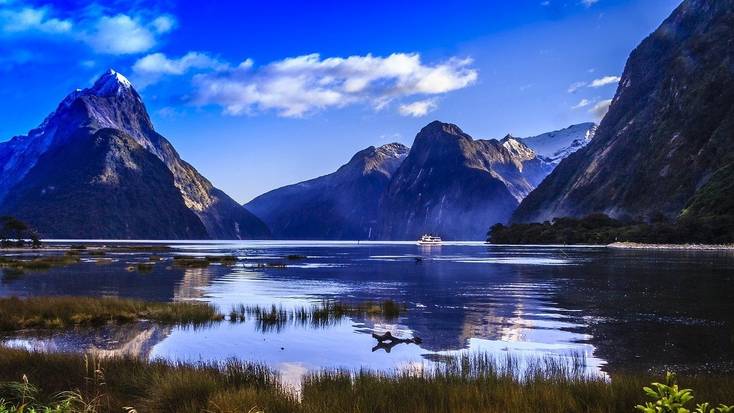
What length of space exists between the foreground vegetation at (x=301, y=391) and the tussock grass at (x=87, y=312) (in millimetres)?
14761

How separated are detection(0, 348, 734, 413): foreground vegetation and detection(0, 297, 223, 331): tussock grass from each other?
14.8m

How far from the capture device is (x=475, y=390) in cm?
1499

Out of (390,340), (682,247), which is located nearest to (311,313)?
(390,340)

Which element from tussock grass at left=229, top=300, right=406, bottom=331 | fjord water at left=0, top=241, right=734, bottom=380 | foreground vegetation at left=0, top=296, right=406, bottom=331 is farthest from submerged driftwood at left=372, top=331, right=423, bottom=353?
foreground vegetation at left=0, top=296, right=406, bottom=331

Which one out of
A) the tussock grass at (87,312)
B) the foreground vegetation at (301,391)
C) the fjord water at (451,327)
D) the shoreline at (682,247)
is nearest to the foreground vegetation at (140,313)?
the tussock grass at (87,312)

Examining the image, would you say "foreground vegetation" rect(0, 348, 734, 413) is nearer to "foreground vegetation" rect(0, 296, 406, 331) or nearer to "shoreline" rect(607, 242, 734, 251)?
"foreground vegetation" rect(0, 296, 406, 331)

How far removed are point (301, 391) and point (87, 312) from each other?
23513 millimetres

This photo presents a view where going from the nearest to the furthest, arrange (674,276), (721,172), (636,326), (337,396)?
(337,396) → (636,326) → (674,276) → (721,172)

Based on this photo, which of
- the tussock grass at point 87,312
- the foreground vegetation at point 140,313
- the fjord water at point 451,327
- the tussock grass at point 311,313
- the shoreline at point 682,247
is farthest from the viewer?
the shoreline at point 682,247

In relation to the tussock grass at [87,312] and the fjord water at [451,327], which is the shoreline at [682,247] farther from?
the tussock grass at [87,312]

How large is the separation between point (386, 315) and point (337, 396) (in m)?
24.4

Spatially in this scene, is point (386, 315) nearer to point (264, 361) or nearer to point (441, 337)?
point (441, 337)

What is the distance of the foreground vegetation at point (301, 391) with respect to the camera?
13242mm

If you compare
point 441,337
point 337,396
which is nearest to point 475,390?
point 337,396
